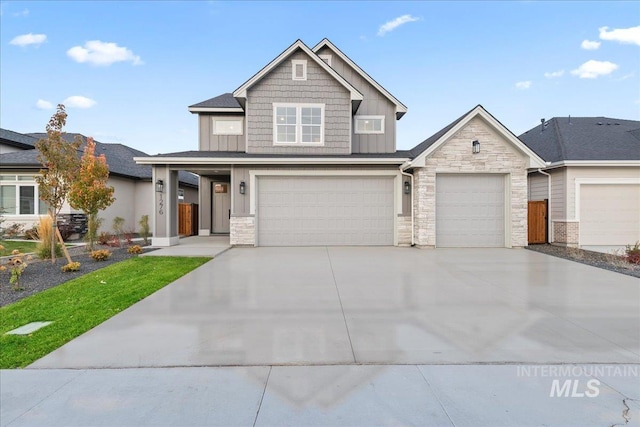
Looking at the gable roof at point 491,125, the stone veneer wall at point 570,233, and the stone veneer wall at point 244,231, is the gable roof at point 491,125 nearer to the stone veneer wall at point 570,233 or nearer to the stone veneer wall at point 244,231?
the stone veneer wall at point 570,233

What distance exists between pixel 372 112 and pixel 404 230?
622cm

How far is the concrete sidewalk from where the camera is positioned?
2619 mm

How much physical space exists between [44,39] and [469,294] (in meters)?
21.2

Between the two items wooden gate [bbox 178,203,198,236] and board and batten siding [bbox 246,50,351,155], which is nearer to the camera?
board and batten siding [bbox 246,50,351,155]

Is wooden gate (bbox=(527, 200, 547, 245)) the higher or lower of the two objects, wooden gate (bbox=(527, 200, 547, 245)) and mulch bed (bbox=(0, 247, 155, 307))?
the higher

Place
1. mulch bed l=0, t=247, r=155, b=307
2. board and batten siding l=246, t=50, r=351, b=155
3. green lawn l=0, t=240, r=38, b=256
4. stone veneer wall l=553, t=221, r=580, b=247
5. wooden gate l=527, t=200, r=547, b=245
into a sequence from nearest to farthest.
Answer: mulch bed l=0, t=247, r=155, b=307
green lawn l=0, t=240, r=38, b=256
stone veneer wall l=553, t=221, r=580, b=247
board and batten siding l=246, t=50, r=351, b=155
wooden gate l=527, t=200, r=547, b=245

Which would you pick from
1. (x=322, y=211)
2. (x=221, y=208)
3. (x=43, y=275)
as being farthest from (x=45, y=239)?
(x=221, y=208)

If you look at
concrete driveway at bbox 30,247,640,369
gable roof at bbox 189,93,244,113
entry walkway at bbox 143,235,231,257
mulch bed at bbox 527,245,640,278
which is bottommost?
concrete driveway at bbox 30,247,640,369

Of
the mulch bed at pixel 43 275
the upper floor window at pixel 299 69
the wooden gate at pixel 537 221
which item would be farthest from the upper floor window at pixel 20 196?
the wooden gate at pixel 537 221

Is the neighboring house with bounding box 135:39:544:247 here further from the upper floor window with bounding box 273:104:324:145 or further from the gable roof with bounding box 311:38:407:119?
the gable roof with bounding box 311:38:407:119

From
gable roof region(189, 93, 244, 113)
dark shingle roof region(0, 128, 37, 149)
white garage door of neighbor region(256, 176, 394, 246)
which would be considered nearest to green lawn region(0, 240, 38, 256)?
white garage door of neighbor region(256, 176, 394, 246)

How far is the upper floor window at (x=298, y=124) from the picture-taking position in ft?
46.9

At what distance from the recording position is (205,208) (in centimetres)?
1852

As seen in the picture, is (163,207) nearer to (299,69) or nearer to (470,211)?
(299,69)
